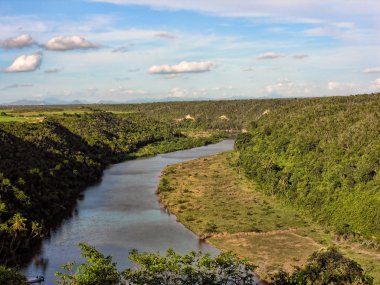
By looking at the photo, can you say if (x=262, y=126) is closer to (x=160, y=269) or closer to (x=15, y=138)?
(x=15, y=138)

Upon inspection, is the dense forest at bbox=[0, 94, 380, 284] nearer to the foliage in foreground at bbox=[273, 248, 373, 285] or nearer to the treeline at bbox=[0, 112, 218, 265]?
the treeline at bbox=[0, 112, 218, 265]

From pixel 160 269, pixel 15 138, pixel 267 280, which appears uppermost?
pixel 15 138

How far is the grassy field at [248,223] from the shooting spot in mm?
67562

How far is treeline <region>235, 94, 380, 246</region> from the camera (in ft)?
252

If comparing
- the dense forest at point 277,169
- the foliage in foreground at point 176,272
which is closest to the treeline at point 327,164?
the dense forest at point 277,169

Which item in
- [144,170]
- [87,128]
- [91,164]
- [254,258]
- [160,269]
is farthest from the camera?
[87,128]

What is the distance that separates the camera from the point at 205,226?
82250 mm

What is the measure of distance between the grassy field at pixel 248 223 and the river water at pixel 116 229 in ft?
12.9

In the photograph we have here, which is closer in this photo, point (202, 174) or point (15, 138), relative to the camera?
point (15, 138)

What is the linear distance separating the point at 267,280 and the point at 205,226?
24.6 meters

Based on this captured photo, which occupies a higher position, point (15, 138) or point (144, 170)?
point (15, 138)

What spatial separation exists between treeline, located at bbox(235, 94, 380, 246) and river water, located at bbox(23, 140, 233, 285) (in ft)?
84.2

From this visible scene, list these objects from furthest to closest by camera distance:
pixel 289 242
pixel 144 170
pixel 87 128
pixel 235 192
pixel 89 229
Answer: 1. pixel 87 128
2. pixel 144 170
3. pixel 235 192
4. pixel 89 229
5. pixel 289 242

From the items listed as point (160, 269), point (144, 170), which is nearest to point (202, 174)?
point (144, 170)
